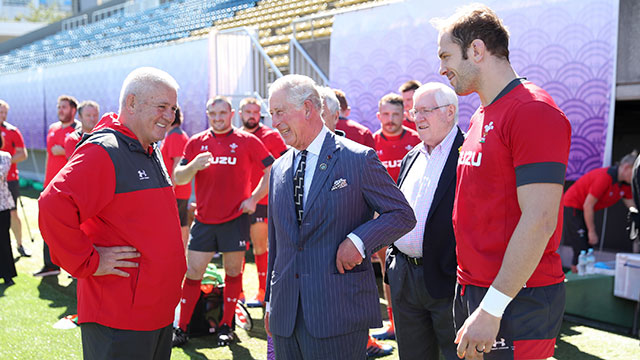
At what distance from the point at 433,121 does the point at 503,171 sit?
1.26 m

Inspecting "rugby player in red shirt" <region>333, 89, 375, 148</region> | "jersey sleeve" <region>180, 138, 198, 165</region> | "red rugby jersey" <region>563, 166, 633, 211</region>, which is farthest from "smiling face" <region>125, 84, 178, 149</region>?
"red rugby jersey" <region>563, 166, 633, 211</region>

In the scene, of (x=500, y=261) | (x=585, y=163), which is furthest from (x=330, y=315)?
(x=585, y=163)

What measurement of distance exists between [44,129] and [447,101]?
16149mm

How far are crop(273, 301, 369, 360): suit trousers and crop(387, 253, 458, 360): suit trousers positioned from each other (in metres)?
0.59

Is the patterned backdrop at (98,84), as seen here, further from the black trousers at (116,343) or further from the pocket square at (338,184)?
the pocket square at (338,184)

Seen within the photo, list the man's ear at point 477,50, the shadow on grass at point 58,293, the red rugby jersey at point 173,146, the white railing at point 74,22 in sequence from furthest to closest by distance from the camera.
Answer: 1. the white railing at point 74,22
2. the red rugby jersey at point 173,146
3. the shadow on grass at point 58,293
4. the man's ear at point 477,50

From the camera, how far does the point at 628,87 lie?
5629 millimetres

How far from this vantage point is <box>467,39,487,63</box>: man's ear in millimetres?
1794

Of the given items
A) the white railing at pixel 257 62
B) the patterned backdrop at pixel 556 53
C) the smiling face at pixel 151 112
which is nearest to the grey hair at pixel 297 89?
the smiling face at pixel 151 112

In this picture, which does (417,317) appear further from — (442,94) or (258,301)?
(258,301)

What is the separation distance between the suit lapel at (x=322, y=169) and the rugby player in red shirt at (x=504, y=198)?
1.82 feet

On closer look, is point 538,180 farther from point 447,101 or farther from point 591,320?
point 591,320

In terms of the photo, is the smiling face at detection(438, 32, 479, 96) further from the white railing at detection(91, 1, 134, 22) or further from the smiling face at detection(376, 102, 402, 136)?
the white railing at detection(91, 1, 134, 22)

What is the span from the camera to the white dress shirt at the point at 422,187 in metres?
2.85
